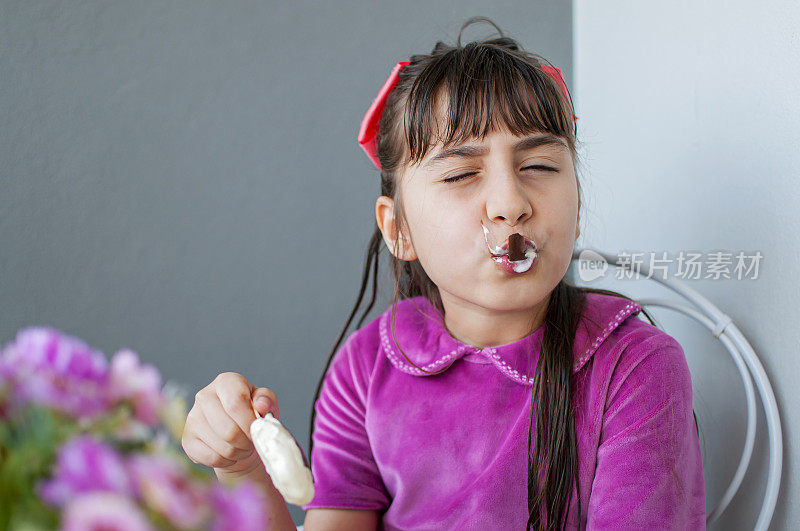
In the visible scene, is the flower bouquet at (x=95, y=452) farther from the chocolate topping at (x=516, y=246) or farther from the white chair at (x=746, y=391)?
the white chair at (x=746, y=391)

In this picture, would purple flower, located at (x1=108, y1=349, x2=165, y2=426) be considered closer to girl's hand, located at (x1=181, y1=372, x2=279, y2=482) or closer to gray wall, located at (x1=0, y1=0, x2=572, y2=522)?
girl's hand, located at (x1=181, y1=372, x2=279, y2=482)

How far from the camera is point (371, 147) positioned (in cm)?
96

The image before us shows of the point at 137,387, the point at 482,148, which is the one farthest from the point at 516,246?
the point at 137,387

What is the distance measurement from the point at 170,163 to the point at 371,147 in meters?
0.41

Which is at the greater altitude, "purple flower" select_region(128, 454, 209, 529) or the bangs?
the bangs

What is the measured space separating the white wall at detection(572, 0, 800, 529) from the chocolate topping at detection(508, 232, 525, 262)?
34 cm

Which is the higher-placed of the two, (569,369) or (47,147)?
(47,147)

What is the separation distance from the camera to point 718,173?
0.93m

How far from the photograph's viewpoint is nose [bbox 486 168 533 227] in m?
0.69

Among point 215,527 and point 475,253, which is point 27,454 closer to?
point 215,527

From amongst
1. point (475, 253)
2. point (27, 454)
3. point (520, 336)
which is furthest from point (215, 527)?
point (520, 336)

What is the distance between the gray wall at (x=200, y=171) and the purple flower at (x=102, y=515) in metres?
1.04

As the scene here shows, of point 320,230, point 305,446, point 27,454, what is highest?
point 27,454

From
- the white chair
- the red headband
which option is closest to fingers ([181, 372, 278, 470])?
the red headband
